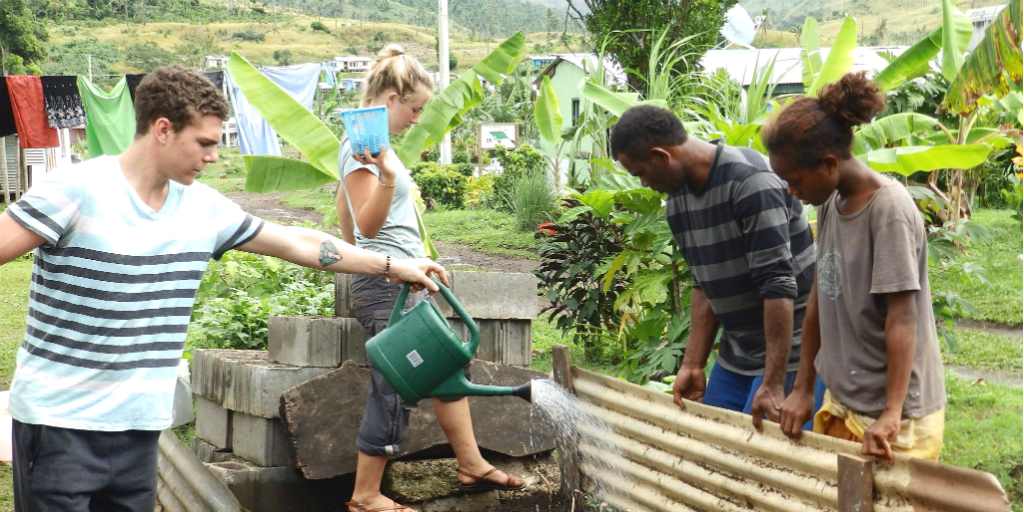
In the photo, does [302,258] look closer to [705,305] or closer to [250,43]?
[705,305]

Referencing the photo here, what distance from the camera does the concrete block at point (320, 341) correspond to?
3.92 metres

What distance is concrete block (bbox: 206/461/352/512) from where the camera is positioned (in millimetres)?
3850

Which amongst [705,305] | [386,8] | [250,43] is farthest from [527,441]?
[386,8]

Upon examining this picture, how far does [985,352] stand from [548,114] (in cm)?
314

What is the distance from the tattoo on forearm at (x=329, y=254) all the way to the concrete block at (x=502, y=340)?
137 cm

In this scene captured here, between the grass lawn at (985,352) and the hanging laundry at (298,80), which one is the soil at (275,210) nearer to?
the hanging laundry at (298,80)

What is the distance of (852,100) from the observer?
234cm

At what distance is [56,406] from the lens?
7.39ft

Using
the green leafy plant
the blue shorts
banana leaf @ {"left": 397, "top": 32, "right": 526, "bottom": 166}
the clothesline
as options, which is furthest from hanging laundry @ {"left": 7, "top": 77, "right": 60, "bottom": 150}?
the blue shorts

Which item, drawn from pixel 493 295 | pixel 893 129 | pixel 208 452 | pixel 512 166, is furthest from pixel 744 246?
pixel 512 166

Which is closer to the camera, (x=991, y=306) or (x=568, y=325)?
(x=568, y=325)

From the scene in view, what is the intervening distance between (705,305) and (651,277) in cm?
108

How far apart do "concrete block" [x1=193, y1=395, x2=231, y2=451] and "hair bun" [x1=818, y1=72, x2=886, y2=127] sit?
2.89m

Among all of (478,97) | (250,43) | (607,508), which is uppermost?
(250,43)
